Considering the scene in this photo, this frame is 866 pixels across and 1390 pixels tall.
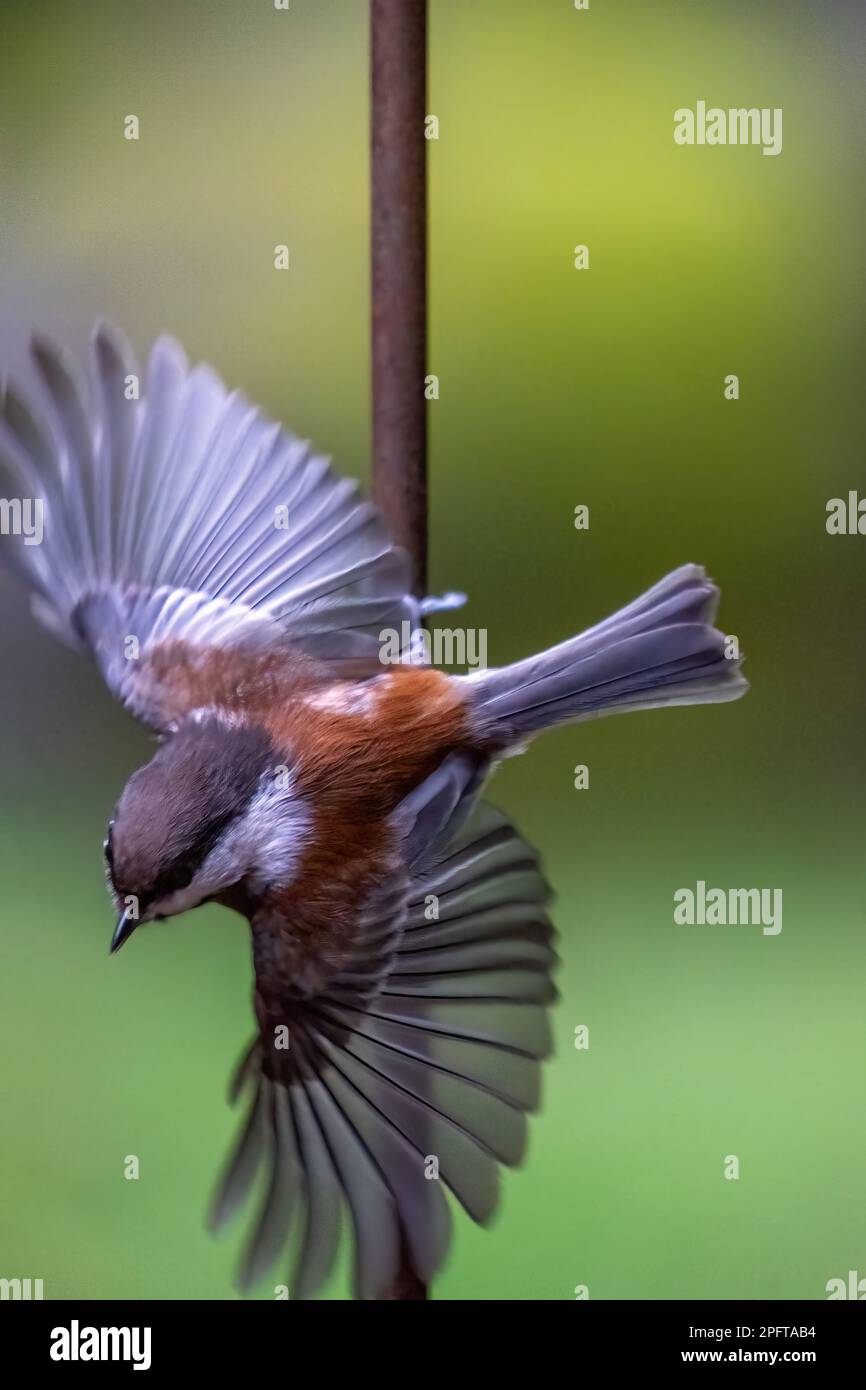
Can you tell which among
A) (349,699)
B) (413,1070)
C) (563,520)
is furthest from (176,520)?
(563,520)

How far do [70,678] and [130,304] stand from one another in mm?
499

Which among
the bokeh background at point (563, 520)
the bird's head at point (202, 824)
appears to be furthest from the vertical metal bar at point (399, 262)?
the bokeh background at point (563, 520)

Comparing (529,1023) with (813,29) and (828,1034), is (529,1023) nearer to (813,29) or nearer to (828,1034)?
(828,1034)

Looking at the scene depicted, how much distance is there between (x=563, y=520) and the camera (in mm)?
1962

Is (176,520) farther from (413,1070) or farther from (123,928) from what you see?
(413,1070)

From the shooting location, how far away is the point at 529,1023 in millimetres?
1104

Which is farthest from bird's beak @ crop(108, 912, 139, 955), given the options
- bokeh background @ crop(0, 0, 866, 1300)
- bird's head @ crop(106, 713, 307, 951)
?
bokeh background @ crop(0, 0, 866, 1300)

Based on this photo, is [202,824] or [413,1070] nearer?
[202,824]

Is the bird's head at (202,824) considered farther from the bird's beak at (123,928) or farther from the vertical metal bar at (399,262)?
the vertical metal bar at (399,262)

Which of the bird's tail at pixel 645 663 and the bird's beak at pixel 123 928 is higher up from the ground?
the bird's tail at pixel 645 663

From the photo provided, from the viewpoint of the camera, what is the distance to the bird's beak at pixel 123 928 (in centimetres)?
99

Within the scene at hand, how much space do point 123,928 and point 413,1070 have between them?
1.02 ft

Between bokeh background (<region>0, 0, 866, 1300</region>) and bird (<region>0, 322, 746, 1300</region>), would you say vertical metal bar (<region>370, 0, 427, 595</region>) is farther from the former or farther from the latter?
bokeh background (<region>0, 0, 866, 1300</region>)
